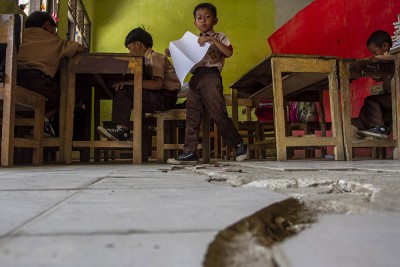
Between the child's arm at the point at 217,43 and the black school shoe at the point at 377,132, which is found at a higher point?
the child's arm at the point at 217,43

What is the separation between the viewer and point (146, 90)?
2.82 meters

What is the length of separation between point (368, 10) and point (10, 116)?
16.9 ft

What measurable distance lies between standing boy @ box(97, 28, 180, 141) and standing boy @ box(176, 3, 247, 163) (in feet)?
1.07

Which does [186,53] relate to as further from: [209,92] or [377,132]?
[377,132]

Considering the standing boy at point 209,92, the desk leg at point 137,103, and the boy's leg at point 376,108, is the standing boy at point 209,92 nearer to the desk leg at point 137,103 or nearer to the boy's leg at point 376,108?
the desk leg at point 137,103

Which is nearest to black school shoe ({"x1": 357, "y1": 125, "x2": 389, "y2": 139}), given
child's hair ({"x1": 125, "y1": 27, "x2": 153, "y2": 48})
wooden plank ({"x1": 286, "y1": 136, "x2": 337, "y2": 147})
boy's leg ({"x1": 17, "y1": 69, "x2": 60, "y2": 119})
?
wooden plank ({"x1": 286, "y1": 136, "x2": 337, "y2": 147})

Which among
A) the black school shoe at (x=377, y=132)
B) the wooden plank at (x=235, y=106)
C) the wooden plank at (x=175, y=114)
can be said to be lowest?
the black school shoe at (x=377, y=132)

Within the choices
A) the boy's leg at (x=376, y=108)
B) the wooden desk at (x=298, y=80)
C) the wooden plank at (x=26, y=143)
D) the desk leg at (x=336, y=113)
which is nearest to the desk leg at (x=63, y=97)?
the wooden plank at (x=26, y=143)

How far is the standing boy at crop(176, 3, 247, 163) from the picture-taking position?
255 cm

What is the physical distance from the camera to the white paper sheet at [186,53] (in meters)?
2.43

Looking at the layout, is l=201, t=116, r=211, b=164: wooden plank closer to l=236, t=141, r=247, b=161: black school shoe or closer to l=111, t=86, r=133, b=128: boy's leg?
l=236, t=141, r=247, b=161: black school shoe

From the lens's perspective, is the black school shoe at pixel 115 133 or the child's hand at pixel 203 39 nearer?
the child's hand at pixel 203 39

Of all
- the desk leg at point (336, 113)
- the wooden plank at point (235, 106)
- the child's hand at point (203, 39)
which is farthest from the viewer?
the wooden plank at point (235, 106)

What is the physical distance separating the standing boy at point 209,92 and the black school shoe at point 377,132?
1.07 m
